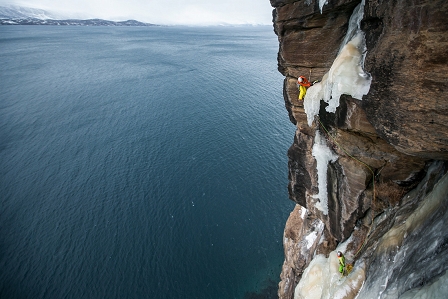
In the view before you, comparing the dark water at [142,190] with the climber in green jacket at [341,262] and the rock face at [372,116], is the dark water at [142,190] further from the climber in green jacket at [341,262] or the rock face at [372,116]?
the climber in green jacket at [341,262]

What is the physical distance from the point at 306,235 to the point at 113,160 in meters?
42.8

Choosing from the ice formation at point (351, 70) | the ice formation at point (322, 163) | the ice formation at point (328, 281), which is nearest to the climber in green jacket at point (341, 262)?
the ice formation at point (328, 281)

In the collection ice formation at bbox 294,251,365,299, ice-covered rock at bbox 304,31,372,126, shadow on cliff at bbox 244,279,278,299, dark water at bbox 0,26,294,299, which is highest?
ice-covered rock at bbox 304,31,372,126

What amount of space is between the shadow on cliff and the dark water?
1.97 ft

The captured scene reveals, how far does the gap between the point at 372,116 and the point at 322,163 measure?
220 inches

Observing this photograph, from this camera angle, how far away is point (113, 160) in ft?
180

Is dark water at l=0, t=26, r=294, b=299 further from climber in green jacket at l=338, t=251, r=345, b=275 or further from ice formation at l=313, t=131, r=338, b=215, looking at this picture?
climber in green jacket at l=338, t=251, r=345, b=275

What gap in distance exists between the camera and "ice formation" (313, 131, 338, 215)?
53.0ft

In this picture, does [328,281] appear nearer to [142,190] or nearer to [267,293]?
[267,293]

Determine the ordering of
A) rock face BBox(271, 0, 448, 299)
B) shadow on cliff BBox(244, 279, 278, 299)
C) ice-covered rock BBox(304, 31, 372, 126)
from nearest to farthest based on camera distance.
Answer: rock face BBox(271, 0, 448, 299), ice-covered rock BBox(304, 31, 372, 126), shadow on cliff BBox(244, 279, 278, 299)

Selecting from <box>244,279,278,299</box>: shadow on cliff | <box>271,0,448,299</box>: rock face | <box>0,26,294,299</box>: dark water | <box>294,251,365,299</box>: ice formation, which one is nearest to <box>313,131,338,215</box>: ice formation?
<box>271,0,448,299</box>: rock face

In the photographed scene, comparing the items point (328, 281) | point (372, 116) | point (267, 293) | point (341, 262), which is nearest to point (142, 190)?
point (267, 293)

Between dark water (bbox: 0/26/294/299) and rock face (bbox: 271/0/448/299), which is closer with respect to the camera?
rock face (bbox: 271/0/448/299)

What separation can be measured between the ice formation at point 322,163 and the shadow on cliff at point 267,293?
20245mm
